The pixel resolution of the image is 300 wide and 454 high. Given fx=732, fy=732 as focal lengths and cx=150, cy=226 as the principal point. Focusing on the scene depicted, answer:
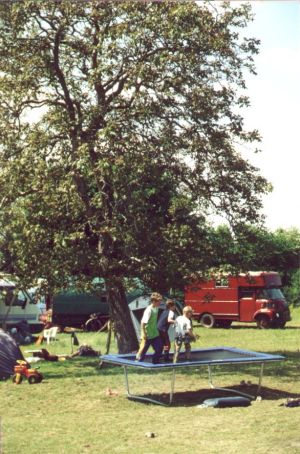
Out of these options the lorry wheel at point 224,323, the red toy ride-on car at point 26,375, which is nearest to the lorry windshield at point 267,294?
the lorry wheel at point 224,323

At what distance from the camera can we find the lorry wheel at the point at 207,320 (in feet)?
115

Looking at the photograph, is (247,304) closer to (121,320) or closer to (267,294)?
(267,294)

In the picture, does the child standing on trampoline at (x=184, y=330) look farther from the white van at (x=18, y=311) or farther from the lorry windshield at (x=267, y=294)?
the lorry windshield at (x=267, y=294)

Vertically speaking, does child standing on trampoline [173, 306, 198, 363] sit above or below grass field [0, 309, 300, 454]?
above

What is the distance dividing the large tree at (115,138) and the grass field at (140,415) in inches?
116

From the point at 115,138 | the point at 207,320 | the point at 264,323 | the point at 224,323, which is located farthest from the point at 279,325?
the point at 115,138

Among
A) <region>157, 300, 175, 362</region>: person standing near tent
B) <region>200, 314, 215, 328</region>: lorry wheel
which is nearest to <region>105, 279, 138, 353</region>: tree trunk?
<region>157, 300, 175, 362</region>: person standing near tent

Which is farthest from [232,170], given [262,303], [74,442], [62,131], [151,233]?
[262,303]

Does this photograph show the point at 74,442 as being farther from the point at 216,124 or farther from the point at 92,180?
the point at 216,124

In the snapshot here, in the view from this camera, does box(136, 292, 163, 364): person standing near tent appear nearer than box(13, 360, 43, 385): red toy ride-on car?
Yes

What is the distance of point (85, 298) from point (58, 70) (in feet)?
57.6

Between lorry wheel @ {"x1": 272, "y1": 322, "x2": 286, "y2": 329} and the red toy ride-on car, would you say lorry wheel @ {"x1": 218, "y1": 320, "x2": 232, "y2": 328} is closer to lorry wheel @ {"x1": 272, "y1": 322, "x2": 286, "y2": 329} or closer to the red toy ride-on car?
lorry wheel @ {"x1": 272, "y1": 322, "x2": 286, "y2": 329}

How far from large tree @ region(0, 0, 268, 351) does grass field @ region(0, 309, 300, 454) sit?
2946 millimetres

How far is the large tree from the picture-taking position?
1755 centimetres
